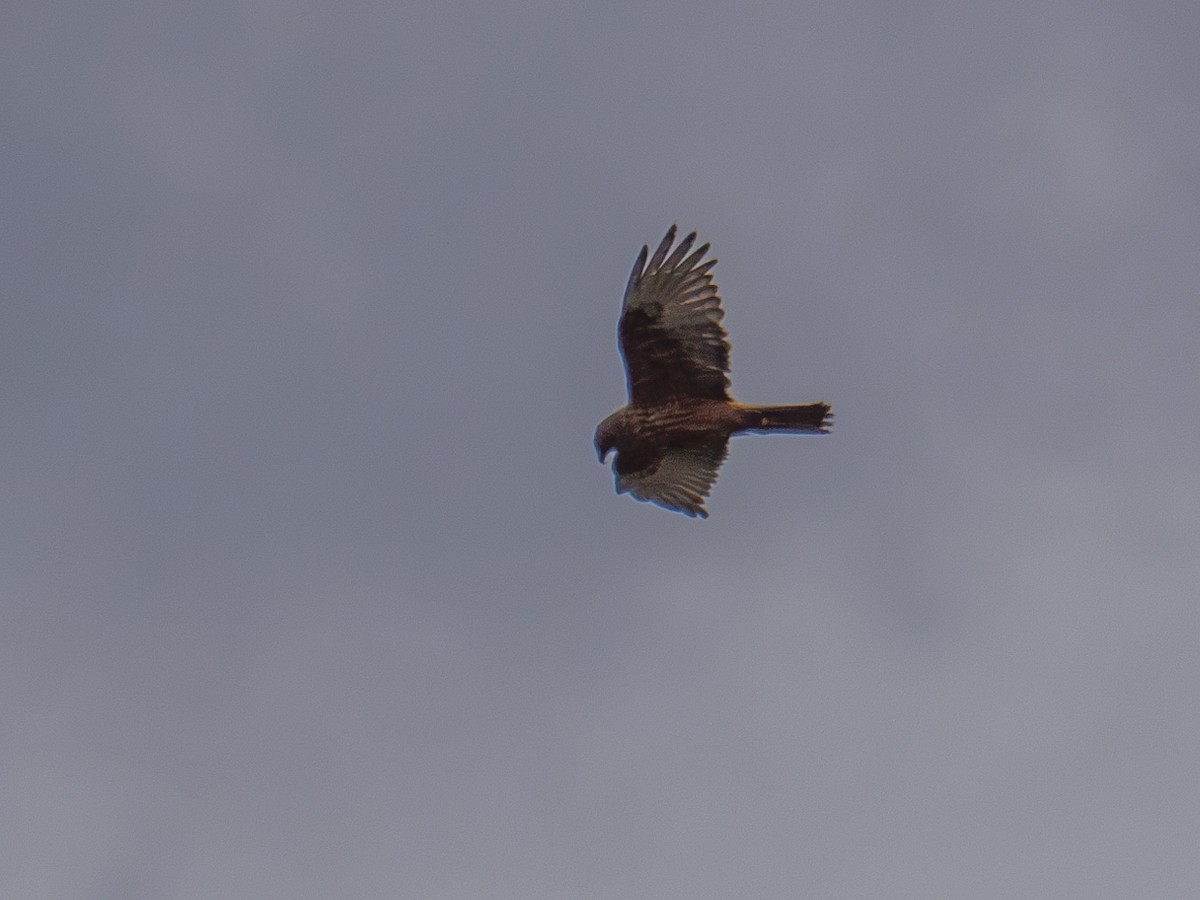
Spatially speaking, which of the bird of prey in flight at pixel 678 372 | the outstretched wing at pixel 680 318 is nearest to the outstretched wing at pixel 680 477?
the bird of prey in flight at pixel 678 372

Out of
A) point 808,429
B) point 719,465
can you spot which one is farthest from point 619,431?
point 808,429

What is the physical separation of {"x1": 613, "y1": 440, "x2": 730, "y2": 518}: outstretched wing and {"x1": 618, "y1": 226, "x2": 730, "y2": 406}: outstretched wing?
3.11 feet

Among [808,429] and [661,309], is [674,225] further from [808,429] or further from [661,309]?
[808,429]

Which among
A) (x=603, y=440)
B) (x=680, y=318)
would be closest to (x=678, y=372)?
(x=680, y=318)

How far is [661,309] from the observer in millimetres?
15234

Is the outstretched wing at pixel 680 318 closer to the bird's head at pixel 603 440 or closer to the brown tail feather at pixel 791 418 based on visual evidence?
the brown tail feather at pixel 791 418

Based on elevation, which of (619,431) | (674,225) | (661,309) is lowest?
(619,431)

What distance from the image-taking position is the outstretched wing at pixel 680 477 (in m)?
16.0

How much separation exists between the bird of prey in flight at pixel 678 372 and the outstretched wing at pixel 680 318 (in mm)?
13

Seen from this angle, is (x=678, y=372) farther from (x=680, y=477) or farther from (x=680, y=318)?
(x=680, y=477)

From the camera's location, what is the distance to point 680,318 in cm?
1524

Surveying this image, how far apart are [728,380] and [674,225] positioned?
84.0 inches

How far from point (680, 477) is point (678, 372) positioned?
62.3 inches

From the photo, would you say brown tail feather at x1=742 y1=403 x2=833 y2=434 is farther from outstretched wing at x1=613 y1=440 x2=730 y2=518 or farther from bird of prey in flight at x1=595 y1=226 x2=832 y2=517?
outstretched wing at x1=613 y1=440 x2=730 y2=518
